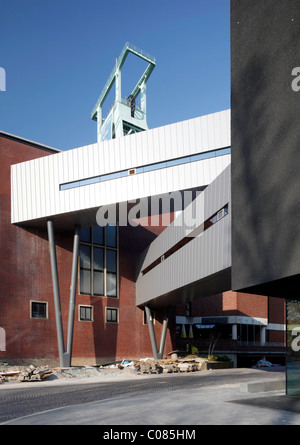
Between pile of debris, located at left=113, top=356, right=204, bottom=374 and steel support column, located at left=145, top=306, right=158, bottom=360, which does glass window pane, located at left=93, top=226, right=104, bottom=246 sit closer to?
steel support column, located at left=145, top=306, right=158, bottom=360

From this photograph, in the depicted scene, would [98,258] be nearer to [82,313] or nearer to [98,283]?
[98,283]

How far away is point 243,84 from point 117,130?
196ft

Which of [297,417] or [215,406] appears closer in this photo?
[297,417]

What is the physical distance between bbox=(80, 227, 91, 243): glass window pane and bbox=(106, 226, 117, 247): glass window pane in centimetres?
228

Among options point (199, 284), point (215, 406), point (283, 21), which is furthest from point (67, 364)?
point (283, 21)

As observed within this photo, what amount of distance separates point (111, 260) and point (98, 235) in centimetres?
266

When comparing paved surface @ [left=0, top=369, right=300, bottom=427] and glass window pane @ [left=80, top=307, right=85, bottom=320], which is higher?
paved surface @ [left=0, top=369, right=300, bottom=427]

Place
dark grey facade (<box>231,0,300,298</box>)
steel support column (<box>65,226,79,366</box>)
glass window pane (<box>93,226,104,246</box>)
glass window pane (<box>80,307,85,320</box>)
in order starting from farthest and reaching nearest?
1. glass window pane (<box>93,226,104,246</box>)
2. glass window pane (<box>80,307,85,320</box>)
3. steel support column (<box>65,226,79,366</box>)
4. dark grey facade (<box>231,0,300,298</box>)

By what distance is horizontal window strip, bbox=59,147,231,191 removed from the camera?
1074 inches

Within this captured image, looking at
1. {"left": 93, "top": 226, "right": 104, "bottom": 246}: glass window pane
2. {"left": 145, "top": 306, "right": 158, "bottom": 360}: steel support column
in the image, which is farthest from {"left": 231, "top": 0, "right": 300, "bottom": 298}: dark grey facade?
{"left": 145, "top": 306, "right": 158, "bottom": 360}: steel support column

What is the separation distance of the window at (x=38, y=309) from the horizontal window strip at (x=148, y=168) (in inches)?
353
